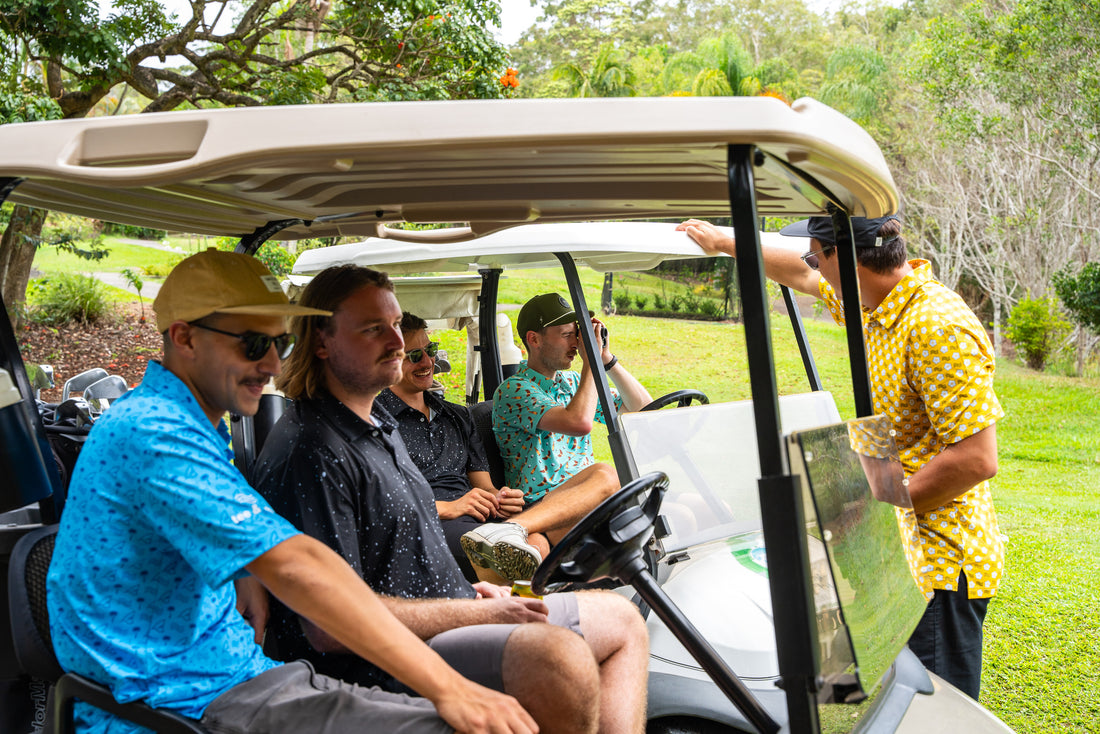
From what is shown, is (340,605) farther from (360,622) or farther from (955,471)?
(955,471)

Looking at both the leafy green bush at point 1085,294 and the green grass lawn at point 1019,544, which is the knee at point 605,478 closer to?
the green grass lawn at point 1019,544

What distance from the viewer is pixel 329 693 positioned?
70.6 inches

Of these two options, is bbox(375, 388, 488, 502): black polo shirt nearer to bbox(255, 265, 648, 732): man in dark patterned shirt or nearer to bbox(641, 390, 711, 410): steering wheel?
bbox(641, 390, 711, 410): steering wheel

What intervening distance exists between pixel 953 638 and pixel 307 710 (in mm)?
1835

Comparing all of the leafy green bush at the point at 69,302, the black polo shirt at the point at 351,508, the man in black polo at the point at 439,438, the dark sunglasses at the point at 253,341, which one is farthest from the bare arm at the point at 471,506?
the leafy green bush at the point at 69,302

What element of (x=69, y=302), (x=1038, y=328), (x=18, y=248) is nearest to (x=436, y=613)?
(x=18, y=248)

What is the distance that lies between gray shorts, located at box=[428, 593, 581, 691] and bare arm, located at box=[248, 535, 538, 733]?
0.26 metres

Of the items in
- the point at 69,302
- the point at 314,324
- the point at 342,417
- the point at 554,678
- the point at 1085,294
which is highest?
the point at 69,302

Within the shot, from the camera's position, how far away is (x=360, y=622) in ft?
5.33

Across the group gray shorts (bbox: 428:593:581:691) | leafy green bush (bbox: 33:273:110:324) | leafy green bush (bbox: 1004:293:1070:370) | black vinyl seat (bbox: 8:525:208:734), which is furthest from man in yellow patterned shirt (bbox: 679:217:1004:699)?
leafy green bush (bbox: 1004:293:1070:370)

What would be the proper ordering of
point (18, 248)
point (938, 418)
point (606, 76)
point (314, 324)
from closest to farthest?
1. point (314, 324)
2. point (938, 418)
3. point (18, 248)
4. point (606, 76)

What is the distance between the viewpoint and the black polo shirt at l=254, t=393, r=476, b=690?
2076 millimetres

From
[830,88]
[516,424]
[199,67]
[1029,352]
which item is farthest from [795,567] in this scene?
[830,88]

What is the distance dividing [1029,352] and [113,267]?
742 inches
